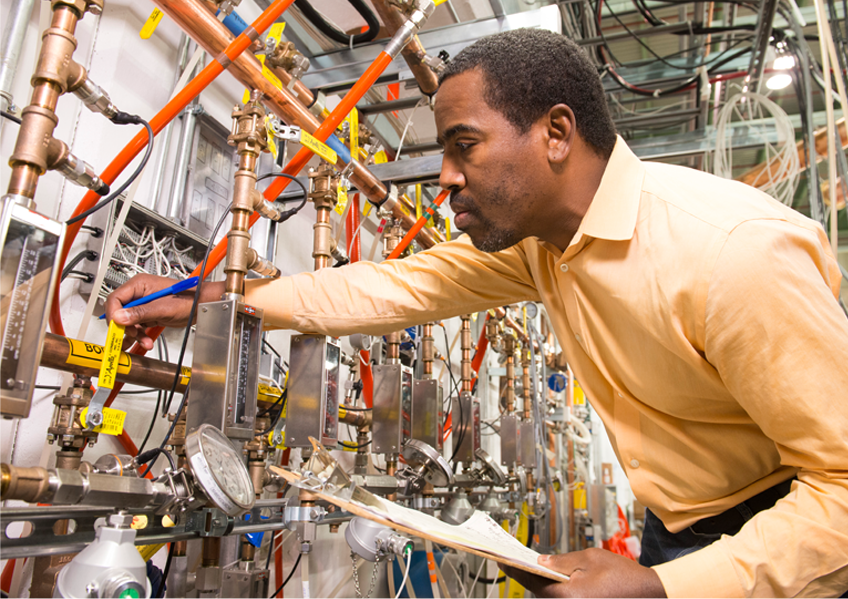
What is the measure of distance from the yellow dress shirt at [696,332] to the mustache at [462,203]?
0.64 ft

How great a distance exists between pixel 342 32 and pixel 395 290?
4.30 ft

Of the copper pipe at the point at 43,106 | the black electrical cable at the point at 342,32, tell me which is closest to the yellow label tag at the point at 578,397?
the black electrical cable at the point at 342,32

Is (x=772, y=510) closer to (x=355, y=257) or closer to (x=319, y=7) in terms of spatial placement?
(x=355, y=257)

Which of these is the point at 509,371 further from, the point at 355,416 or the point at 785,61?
the point at 785,61

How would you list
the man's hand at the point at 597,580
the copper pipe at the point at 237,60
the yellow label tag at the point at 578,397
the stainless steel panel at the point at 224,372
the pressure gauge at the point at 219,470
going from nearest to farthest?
the man's hand at the point at 597,580 < the pressure gauge at the point at 219,470 < the stainless steel panel at the point at 224,372 < the copper pipe at the point at 237,60 < the yellow label tag at the point at 578,397

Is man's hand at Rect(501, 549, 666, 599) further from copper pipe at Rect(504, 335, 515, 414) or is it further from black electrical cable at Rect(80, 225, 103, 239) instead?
copper pipe at Rect(504, 335, 515, 414)

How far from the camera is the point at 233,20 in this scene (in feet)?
4.71

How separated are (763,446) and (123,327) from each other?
108cm

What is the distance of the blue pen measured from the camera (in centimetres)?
104

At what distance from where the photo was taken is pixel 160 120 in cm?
109

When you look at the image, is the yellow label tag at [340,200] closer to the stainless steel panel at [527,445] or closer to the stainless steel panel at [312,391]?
the stainless steel panel at [312,391]

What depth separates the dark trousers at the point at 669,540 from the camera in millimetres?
992

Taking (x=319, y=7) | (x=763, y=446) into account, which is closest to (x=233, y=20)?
(x=319, y=7)

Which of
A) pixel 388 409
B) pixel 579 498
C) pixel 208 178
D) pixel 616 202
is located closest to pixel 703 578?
pixel 616 202
